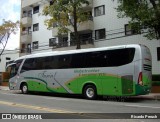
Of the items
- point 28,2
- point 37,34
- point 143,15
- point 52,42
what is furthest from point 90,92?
point 28,2

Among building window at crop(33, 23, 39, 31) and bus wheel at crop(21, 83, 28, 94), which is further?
building window at crop(33, 23, 39, 31)

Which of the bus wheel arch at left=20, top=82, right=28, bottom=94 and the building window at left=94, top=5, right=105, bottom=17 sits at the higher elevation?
the building window at left=94, top=5, right=105, bottom=17

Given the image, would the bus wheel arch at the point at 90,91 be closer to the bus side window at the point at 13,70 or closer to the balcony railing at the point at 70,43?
the bus side window at the point at 13,70

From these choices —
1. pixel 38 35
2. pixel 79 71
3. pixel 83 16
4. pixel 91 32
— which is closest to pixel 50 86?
pixel 79 71

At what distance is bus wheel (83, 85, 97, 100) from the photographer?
20.0 metres

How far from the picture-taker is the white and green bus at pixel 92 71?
18.2 meters

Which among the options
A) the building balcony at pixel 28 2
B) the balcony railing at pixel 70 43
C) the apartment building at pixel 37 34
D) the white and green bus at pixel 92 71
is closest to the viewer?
the white and green bus at pixel 92 71

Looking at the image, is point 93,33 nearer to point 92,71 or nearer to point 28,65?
point 28,65

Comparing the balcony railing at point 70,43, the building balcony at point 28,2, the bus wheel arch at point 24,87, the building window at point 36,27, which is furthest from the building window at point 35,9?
the bus wheel arch at point 24,87

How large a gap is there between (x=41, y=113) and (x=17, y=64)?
14.4 m

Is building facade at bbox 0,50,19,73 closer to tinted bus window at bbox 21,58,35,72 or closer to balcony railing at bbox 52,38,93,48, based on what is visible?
balcony railing at bbox 52,38,93,48

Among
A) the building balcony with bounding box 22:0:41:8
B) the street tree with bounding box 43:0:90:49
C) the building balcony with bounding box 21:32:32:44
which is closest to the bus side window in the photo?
the street tree with bounding box 43:0:90:49

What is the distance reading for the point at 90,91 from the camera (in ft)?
66.5

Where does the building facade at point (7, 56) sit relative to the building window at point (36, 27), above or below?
below
